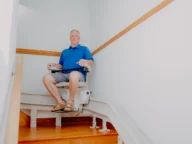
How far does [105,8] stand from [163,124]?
1.96 meters

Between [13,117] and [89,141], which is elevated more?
[13,117]

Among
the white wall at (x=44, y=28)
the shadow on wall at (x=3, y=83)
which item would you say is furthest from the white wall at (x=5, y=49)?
the white wall at (x=44, y=28)

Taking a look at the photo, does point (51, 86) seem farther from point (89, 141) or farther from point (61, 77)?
point (89, 141)

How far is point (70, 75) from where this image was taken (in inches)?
93.0

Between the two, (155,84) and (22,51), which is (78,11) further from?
(155,84)

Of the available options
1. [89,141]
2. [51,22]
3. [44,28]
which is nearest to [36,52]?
[44,28]

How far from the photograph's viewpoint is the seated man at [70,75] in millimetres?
2311

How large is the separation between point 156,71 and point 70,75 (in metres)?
1.13

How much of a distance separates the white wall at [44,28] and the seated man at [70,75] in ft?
1.19

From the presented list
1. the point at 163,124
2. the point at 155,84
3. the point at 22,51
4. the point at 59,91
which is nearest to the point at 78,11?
the point at 22,51

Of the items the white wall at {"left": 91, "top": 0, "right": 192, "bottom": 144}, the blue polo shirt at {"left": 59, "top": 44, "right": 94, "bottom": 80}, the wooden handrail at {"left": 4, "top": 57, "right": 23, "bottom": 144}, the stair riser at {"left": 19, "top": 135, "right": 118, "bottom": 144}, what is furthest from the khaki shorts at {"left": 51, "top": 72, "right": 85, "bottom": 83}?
the wooden handrail at {"left": 4, "top": 57, "right": 23, "bottom": 144}

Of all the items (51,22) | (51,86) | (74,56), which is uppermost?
(51,22)

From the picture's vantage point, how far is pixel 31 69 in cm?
296

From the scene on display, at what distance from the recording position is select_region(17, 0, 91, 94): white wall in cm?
296
